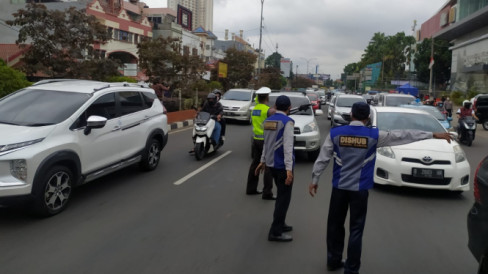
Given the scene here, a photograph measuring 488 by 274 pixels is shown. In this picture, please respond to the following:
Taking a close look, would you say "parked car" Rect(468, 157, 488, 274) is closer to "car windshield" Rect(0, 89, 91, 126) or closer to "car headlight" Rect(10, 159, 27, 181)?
"car headlight" Rect(10, 159, 27, 181)

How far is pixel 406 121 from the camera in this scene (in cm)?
835

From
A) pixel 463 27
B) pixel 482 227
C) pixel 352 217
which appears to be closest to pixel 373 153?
pixel 352 217

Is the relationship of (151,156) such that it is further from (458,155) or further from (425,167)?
(458,155)

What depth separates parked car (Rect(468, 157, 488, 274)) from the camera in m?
3.02

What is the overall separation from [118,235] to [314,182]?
7.99 feet

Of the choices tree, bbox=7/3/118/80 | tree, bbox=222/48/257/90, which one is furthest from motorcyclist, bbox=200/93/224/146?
tree, bbox=222/48/257/90

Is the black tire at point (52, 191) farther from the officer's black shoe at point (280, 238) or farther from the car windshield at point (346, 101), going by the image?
the car windshield at point (346, 101)

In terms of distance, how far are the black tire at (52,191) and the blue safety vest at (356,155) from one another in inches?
146

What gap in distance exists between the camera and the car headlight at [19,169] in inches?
193

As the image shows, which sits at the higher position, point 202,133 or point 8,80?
point 8,80

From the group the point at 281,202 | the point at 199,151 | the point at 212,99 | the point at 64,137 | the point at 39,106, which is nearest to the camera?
the point at 281,202

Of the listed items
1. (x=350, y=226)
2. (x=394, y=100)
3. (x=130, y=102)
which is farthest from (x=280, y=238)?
(x=394, y=100)

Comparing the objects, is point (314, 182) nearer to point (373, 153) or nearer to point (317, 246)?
point (373, 153)

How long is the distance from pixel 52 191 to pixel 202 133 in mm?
4806
